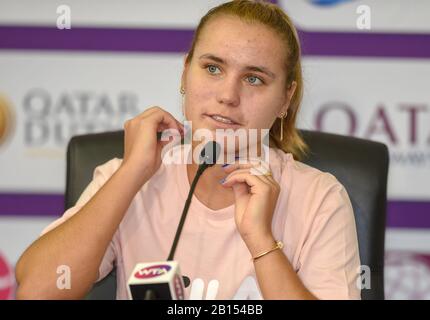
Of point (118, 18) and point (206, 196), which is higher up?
point (118, 18)

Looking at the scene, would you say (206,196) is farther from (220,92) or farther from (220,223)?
(220,92)

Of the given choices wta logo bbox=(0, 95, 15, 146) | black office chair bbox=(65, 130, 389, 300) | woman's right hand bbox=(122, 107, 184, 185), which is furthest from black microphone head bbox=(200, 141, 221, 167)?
wta logo bbox=(0, 95, 15, 146)

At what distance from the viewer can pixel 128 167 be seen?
1504mm

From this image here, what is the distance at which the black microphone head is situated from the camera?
4.31 feet

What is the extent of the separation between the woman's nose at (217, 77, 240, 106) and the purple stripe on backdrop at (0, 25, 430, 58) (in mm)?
985

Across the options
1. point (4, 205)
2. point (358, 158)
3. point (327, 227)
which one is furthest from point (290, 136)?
point (4, 205)

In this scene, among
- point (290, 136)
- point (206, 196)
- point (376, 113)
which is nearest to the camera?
point (206, 196)

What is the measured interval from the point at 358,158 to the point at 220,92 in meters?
0.42

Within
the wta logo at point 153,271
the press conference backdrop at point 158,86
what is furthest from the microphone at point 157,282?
the press conference backdrop at point 158,86

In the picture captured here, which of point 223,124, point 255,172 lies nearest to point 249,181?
point 255,172

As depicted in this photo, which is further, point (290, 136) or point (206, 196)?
point (290, 136)

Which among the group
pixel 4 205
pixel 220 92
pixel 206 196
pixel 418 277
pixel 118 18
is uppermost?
pixel 118 18

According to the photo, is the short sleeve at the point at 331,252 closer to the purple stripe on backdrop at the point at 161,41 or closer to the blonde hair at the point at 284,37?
the blonde hair at the point at 284,37

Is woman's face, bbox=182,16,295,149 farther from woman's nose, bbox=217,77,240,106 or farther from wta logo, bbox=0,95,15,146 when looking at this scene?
wta logo, bbox=0,95,15,146
